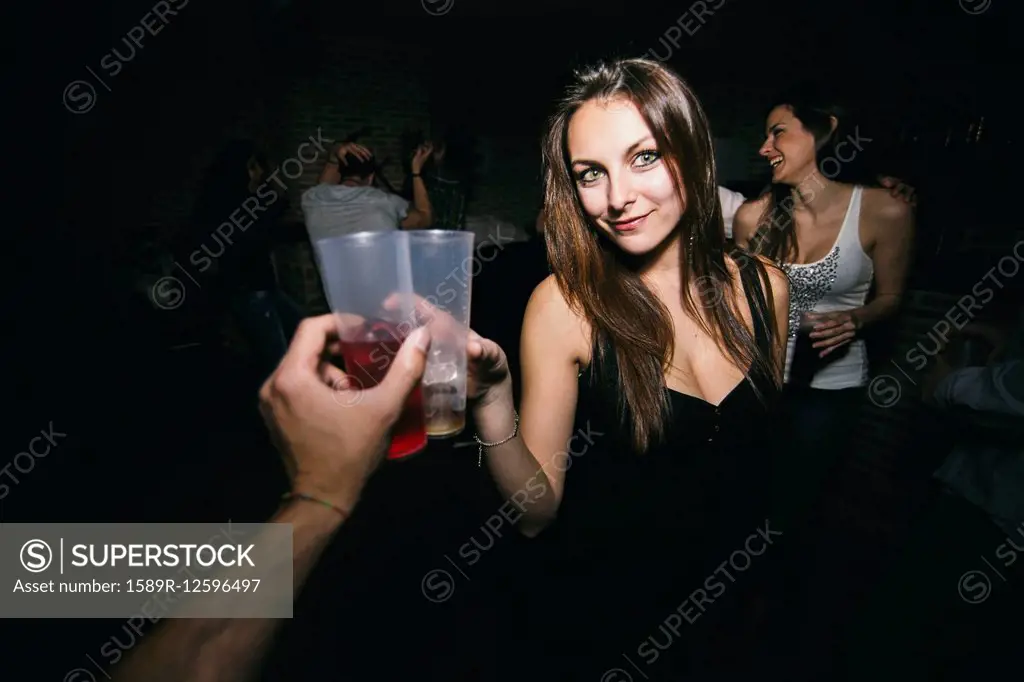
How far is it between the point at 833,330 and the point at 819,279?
215 mm

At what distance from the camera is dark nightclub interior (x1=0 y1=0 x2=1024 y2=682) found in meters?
2.12

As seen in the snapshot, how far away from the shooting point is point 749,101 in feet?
27.3

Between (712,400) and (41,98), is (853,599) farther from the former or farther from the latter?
(41,98)

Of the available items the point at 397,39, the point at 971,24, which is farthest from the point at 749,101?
the point at 397,39

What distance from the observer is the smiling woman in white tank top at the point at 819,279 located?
92.5 inches

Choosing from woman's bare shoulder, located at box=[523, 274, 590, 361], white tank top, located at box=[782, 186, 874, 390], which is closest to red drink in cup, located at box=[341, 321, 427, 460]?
A: woman's bare shoulder, located at box=[523, 274, 590, 361]

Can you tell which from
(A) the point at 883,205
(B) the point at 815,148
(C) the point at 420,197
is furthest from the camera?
(C) the point at 420,197

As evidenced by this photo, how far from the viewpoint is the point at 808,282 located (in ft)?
7.88

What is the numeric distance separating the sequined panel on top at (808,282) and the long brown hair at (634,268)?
0.75 metres

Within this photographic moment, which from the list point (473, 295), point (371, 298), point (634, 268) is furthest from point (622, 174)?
point (473, 295)

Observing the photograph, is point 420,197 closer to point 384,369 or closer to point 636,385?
point 636,385

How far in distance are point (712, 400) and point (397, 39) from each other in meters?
6.94

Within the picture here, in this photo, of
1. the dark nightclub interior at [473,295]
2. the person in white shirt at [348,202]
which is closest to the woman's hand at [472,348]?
the dark nightclub interior at [473,295]

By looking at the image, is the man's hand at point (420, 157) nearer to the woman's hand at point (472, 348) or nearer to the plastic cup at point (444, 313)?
the woman's hand at point (472, 348)
